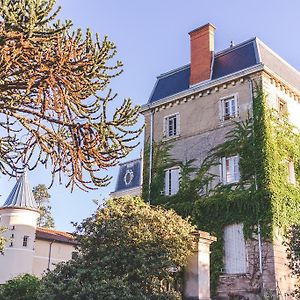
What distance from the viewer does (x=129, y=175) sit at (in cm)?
4038

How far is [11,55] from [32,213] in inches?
1262

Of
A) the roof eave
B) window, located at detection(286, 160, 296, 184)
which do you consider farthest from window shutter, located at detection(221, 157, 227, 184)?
the roof eave

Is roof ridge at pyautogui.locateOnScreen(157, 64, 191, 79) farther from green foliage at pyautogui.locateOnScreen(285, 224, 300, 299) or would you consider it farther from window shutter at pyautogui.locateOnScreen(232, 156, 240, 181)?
green foliage at pyautogui.locateOnScreen(285, 224, 300, 299)

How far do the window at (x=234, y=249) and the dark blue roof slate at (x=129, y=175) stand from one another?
56.2 feet

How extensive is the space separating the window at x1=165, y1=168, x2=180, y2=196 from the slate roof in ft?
15.6

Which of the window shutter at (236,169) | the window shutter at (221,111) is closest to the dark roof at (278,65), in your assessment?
the window shutter at (221,111)

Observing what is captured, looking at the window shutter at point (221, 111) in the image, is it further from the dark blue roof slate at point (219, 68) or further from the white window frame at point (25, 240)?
the white window frame at point (25, 240)

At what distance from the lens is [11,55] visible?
7.37 metres

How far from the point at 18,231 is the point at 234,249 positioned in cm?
2094

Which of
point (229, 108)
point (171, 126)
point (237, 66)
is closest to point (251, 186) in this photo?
point (229, 108)

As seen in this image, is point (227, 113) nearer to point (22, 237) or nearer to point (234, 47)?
point (234, 47)

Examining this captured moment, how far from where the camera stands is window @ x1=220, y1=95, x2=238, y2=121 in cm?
2425

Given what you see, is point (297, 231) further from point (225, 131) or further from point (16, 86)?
point (16, 86)

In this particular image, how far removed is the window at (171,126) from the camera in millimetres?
26919
